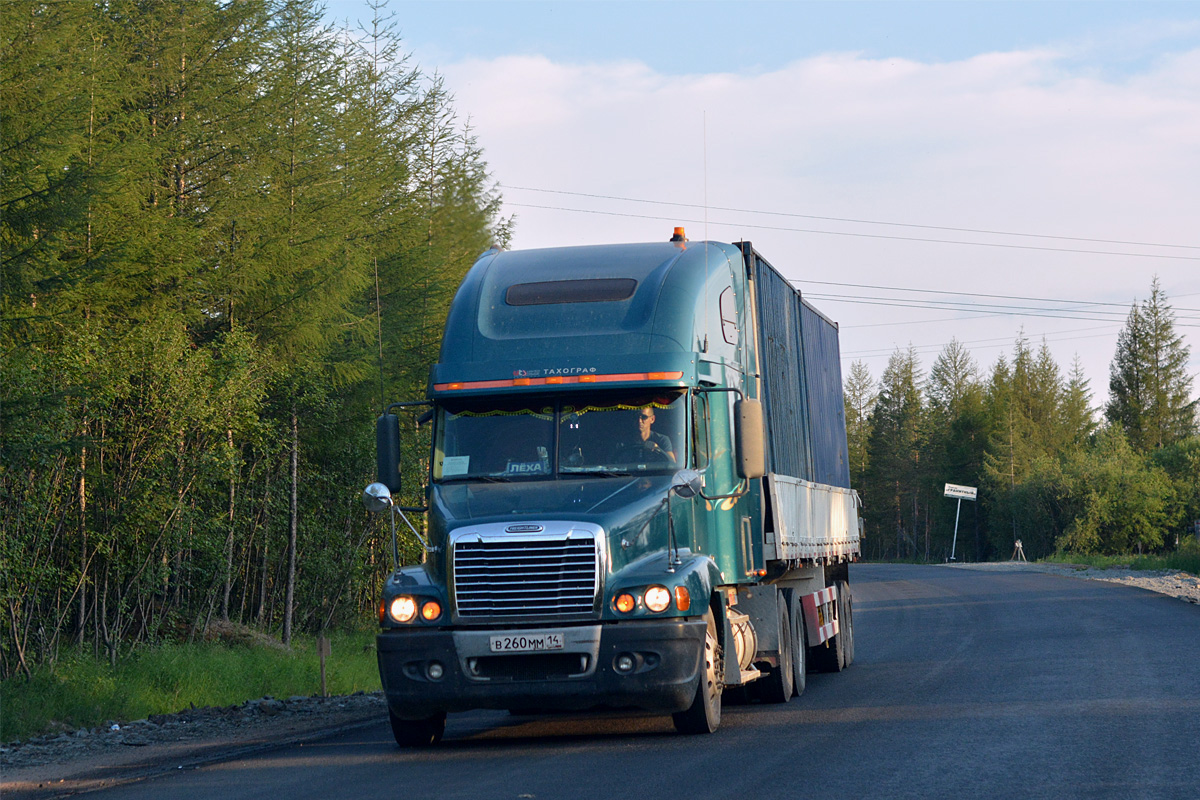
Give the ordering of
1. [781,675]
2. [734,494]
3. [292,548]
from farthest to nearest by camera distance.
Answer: [292,548], [781,675], [734,494]

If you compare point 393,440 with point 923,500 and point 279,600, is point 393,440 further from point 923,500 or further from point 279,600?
point 923,500

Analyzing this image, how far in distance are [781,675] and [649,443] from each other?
3.41m

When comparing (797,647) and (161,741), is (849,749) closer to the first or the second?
(797,647)

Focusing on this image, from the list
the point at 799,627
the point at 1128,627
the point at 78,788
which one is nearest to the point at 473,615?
the point at 78,788

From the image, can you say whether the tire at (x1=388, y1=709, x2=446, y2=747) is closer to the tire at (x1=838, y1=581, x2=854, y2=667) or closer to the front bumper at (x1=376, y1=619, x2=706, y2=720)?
the front bumper at (x1=376, y1=619, x2=706, y2=720)

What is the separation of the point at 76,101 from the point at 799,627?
9.61 m

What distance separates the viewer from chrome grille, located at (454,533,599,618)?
983cm

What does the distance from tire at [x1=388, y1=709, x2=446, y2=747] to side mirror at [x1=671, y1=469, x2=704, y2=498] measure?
2.53m

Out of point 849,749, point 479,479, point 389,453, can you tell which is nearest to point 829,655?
point 849,749

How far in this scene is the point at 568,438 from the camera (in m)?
10.9

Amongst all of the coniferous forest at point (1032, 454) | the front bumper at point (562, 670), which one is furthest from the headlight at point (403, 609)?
the coniferous forest at point (1032, 454)

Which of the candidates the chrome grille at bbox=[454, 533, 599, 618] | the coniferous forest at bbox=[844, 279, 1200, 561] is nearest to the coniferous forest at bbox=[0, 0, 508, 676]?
the chrome grille at bbox=[454, 533, 599, 618]

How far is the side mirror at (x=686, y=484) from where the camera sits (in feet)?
33.4

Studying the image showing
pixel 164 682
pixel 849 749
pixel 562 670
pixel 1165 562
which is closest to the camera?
pixel 849 749
